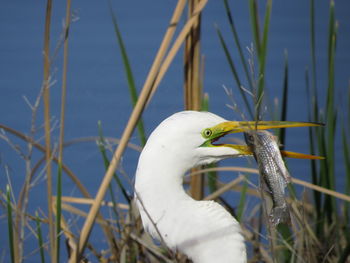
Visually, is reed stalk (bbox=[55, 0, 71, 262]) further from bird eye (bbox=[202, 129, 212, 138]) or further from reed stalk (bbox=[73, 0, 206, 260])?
bird eye (bbox=[202, 129, 212, 138])

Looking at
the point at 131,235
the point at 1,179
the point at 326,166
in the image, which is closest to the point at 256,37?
the point at 326,166

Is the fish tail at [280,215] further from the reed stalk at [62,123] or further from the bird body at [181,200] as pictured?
the reed stalk at [62,123]

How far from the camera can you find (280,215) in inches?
42.7

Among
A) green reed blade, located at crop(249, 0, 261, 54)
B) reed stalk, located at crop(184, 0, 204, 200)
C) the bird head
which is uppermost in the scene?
green reed blade, located at crop(249, 0, 261, 54)

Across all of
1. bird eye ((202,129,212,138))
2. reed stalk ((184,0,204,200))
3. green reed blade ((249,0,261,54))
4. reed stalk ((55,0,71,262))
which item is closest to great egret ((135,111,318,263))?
bird eye ((202,129,212,138))

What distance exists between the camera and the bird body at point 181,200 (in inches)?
42.9

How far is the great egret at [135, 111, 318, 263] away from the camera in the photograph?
1.09 meters

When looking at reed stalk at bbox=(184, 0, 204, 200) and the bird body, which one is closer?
the bird body

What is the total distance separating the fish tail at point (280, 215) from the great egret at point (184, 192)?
85mm

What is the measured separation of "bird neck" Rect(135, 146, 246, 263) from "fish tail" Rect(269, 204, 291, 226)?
85 millimetres

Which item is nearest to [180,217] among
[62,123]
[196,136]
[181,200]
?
[181,200]

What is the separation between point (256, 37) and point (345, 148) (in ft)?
1.31

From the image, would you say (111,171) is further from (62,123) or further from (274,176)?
(274,176)

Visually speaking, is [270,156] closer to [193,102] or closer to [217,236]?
[217,236]
